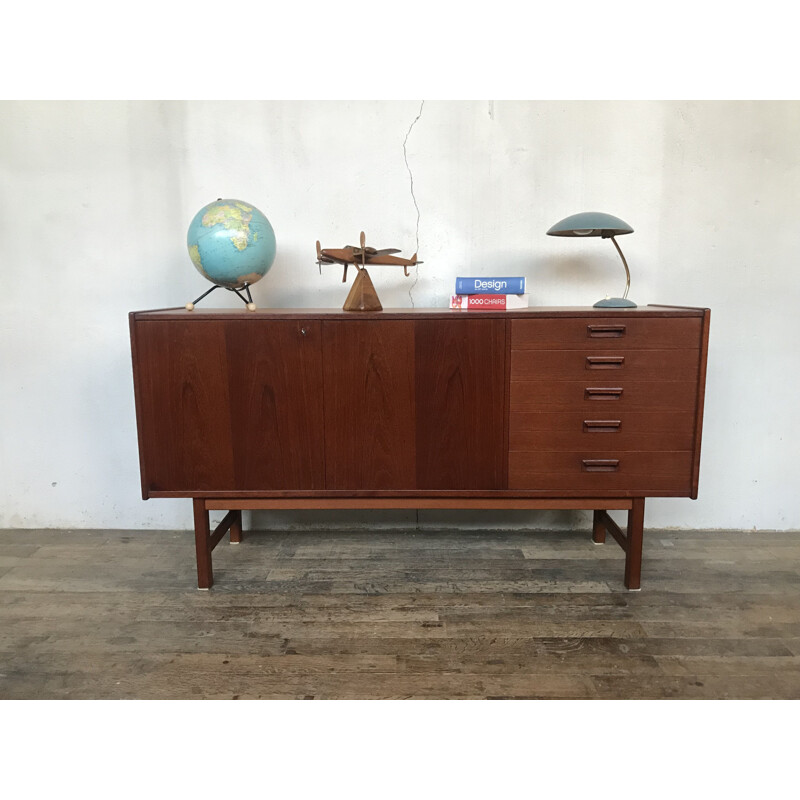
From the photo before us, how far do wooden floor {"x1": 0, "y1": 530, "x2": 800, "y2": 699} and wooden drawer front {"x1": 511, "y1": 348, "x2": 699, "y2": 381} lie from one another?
813 mm

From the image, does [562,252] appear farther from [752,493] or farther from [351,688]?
[351,688]

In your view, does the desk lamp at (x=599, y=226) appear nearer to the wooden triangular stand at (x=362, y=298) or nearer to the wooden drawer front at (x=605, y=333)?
the wooden drawer front at (x=605, y=333)

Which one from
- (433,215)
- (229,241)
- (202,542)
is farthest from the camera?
(433,215)

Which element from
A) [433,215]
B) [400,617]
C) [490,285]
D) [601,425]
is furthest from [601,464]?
[433,215]

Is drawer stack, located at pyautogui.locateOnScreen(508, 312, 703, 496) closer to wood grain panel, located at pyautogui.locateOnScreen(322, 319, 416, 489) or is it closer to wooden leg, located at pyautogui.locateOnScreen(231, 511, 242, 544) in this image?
wood grain panel, located at pyautogui.locateOnScreen(322, 319, 416, 489)

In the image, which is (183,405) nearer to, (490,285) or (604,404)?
(490,285)

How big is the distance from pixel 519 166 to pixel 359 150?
706 mm

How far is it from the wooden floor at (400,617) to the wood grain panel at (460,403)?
0.46 meters

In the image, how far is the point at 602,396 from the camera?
211 cm

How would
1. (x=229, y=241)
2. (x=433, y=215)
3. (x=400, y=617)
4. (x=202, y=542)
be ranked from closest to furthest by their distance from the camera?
(x=400, y=617)
(x=229, y=241)
(x=202, y=542)
(x=433, y=215)

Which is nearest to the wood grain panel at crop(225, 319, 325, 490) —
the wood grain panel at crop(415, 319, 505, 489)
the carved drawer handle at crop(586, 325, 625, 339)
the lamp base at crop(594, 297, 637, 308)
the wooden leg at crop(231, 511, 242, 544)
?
the wood grain panel at crop(415, 319, 505, 489)

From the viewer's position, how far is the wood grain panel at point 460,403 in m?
2.10

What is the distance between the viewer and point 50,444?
2836 millimetres

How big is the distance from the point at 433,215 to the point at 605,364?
105 cm
